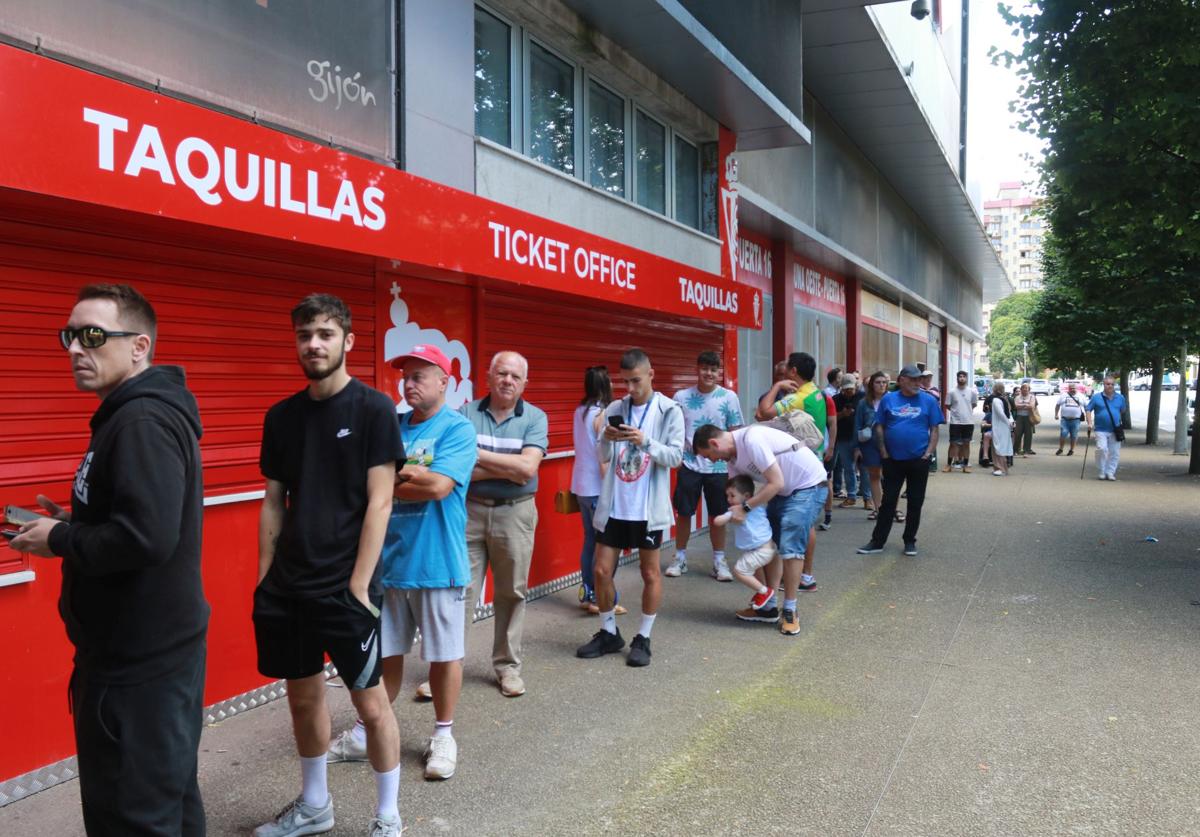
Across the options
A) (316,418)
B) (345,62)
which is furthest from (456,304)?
(316,418)

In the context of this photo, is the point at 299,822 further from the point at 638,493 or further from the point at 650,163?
the point at 650,163

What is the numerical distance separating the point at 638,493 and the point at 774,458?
109cm

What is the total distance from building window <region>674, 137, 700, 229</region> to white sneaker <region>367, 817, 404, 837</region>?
8.40 meters

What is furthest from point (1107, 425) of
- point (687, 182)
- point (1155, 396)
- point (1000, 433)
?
point (1155, 396)

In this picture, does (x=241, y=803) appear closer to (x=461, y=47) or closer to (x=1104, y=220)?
(x=461, y=47)

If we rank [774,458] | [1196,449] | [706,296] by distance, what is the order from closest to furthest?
[774,458] < [706,296] < [1196,449]

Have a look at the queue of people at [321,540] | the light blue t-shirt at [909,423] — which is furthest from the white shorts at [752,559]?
the light blue t-shirt at [909,423]

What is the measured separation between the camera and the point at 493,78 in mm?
7160

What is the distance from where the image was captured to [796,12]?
37.8ft

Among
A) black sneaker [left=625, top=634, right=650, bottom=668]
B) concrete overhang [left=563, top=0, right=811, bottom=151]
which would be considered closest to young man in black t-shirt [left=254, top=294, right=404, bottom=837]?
black sneaker [left=625, top=634, right=650, bottom=668]

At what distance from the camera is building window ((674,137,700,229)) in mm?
10586

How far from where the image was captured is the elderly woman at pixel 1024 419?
68.9ft

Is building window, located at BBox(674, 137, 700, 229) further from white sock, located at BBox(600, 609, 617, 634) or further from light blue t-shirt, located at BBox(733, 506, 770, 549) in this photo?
white sock, located at BBox(600, 609, 617, 634)

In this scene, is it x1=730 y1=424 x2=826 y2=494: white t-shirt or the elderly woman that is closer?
x1=730 y1=424 x2=826 y2=494: white t-shirt
